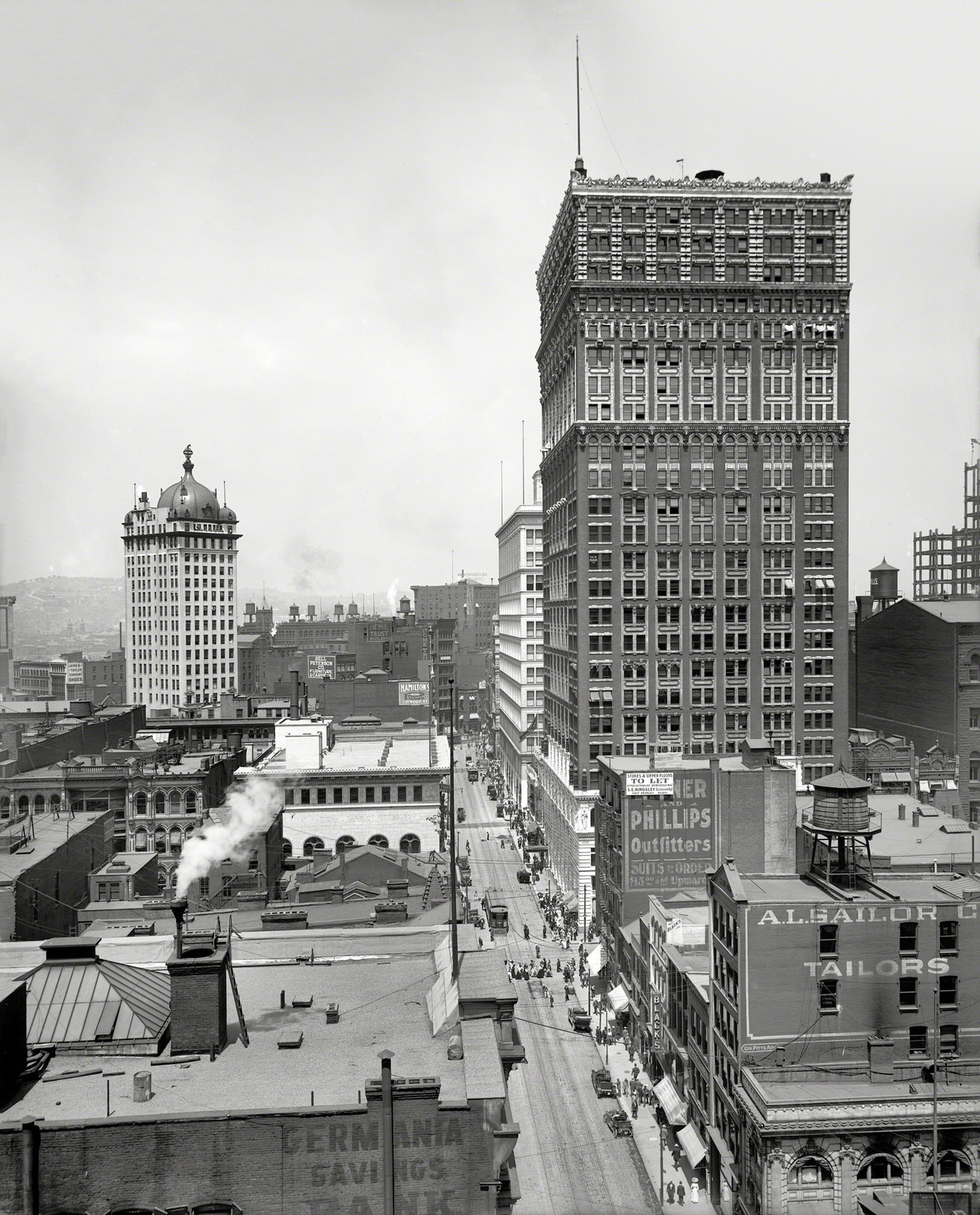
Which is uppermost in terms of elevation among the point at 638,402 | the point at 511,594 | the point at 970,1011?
the point at 638,402

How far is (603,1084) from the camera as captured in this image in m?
49.9

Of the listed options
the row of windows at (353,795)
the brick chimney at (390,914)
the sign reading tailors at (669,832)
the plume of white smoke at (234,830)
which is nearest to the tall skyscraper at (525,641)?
the row of windows at (353,795)

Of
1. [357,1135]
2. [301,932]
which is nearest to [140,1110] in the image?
[357,1135]

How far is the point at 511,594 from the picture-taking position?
146250 millimetres

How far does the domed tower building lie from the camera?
7032 inches

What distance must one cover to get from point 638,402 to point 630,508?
27.7 feet

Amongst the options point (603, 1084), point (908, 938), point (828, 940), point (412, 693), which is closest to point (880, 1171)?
point (828, 940)

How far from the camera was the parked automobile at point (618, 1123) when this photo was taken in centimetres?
4562

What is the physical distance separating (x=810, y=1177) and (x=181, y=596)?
518ft

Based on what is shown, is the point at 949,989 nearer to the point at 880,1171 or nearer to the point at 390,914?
the point at 880,1171

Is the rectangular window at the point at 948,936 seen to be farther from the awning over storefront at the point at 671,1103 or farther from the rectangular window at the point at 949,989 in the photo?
the awning over storefront at the point at 671,1103

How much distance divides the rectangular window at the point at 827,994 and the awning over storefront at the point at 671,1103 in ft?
35.8

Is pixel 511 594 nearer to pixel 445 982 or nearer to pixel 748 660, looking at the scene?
pixel 748 660

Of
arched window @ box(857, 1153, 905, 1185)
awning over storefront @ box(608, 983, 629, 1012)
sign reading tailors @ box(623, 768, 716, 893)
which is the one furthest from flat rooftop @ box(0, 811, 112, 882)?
arched window @ box(857, 1153, 905, 1185)
